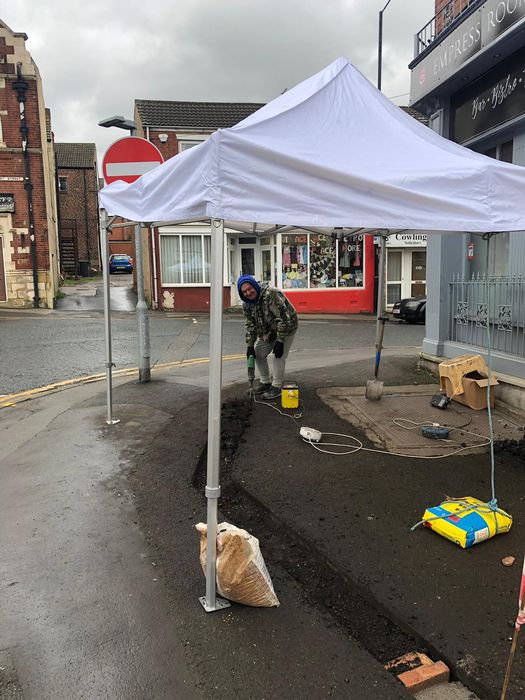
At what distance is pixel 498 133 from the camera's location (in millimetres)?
7191

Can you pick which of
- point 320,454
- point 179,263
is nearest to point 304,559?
point 320,454

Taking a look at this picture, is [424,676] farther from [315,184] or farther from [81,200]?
[81,200]

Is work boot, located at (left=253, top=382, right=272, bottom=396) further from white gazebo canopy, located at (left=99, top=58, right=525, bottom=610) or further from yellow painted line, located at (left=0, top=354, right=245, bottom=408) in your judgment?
white gazebo canopy, located at (left=99, top=58, right=525, bottom=610)

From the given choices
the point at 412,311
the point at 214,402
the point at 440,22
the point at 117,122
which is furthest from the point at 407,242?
the point at 214,402

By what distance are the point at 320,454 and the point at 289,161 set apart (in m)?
2.99

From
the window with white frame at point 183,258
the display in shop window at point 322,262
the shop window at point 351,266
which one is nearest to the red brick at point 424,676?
the display in shop window at point 322,262

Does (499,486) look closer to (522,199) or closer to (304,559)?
(304,559)

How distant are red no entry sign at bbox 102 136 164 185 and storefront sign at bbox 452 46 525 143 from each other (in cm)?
434

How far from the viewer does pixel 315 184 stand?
123 inches

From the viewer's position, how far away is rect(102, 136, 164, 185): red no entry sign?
642 cm

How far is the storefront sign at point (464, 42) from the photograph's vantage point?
6.33 m

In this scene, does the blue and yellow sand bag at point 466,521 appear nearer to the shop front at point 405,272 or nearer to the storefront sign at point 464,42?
the storefront sign at point 464,42

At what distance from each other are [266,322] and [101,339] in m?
7.22

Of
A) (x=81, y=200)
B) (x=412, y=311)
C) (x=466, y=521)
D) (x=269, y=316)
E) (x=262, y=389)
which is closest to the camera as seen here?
(x=466, y=521)
